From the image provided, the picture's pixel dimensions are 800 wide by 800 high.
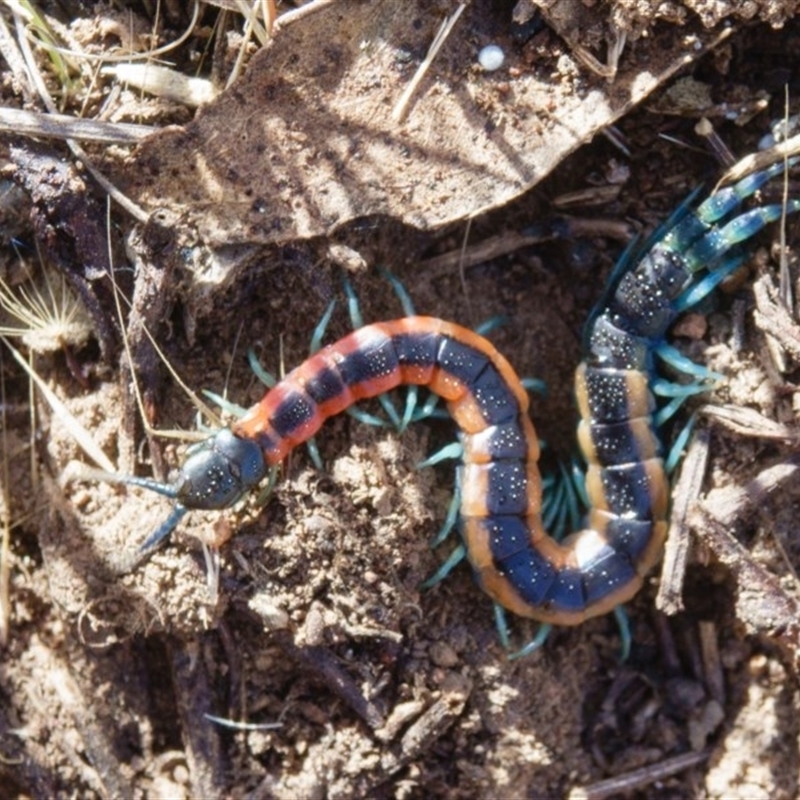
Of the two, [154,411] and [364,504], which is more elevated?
[154,411]

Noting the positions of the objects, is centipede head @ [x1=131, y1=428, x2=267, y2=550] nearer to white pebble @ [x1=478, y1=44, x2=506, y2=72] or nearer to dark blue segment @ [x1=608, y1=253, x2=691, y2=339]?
dark blue segment @ [x1=608, y1=253, x2=691, y2=339]

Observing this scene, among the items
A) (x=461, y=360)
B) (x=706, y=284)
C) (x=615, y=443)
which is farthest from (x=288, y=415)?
(x=706, y=284)

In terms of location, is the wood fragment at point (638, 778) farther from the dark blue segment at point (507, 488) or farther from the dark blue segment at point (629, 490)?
the dark blue segment at point (507, 488)

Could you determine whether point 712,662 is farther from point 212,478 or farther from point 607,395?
point 212,478

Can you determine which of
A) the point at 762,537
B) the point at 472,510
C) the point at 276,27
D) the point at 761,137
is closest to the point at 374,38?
the point at 276,27

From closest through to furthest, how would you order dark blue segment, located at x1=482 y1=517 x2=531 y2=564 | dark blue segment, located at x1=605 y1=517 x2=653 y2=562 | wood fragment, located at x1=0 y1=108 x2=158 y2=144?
1. wood fragment, located at x1=0 y1=108 x2=158 y2=144
2. dark blue segment, located at x1=482 y1=517 x2=531 y2=564
3. dark blue segment, located at x1=605 y1=517 x2=653 y2=562

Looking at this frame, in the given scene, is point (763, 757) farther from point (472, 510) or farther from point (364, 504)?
point (364, 504)

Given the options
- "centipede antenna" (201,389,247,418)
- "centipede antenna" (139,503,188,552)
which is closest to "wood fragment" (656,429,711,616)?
"centipede antenna" (201,389,247,418)
